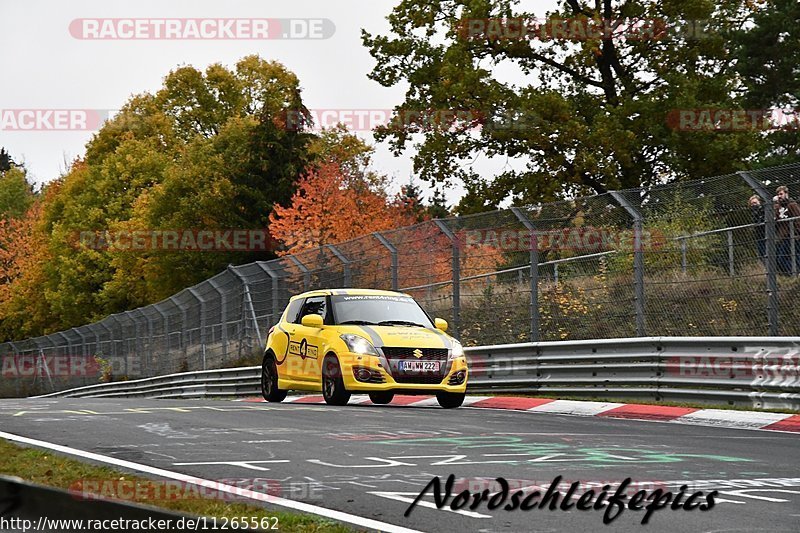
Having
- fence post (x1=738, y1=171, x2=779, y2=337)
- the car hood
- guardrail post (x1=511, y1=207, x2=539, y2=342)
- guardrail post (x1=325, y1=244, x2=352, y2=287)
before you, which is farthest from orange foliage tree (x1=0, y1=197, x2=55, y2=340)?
fence post (x1=738, y1=171, x2=779, y2=337)

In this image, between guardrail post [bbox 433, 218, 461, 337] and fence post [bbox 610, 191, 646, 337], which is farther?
guardrail post [bbox 433, 218, 461, 337]

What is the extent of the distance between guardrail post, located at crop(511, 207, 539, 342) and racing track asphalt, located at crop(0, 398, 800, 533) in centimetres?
371

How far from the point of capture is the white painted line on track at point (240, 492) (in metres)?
6.71

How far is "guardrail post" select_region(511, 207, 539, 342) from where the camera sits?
61.7 feet

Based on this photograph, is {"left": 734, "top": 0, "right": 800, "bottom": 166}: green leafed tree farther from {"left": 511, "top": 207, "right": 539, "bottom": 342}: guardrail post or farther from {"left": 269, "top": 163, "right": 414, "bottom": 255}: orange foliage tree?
{"left": 511, "top": 207, "right": 539, "bottom": 342}: guardrail post

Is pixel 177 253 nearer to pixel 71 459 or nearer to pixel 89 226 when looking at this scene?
pixel 89 226

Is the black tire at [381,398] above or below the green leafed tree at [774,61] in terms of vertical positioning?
below

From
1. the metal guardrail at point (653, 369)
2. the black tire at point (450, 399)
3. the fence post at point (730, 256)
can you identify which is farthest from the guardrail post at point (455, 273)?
the fence post at point (730, 256)

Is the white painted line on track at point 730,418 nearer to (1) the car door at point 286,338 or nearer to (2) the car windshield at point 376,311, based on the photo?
(2) the car windshield at point 376,311

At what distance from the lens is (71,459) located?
9828 millimetres

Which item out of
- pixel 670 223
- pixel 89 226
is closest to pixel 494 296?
pixel 670 223

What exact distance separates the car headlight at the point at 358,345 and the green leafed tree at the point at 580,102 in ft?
67.4

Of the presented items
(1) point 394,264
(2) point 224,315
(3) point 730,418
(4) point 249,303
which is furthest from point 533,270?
(2) point 224,315

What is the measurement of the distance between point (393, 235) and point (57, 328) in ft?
221
